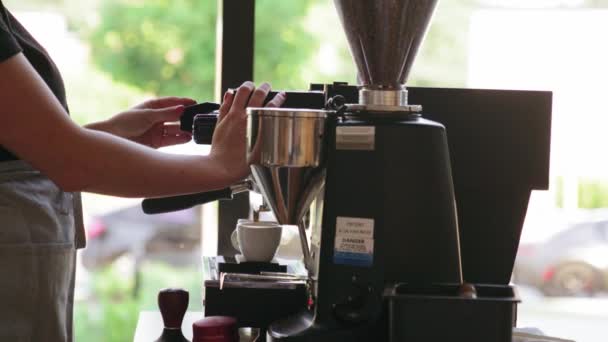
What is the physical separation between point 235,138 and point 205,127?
13 cm

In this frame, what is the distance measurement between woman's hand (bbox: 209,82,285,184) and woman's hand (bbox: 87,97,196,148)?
17.4 inches

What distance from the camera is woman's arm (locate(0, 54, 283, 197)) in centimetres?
116

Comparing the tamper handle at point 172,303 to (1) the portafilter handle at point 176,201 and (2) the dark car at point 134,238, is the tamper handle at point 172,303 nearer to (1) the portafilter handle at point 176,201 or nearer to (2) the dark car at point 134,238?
(1) the portafilter handle at point 176,201

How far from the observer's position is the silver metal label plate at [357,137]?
1.15 meters

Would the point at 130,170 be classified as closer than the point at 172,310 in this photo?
Yes

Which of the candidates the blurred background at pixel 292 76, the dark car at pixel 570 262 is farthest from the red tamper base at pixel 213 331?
the dark car at pixel 570 262

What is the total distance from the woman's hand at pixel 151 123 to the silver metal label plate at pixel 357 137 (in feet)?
1.93

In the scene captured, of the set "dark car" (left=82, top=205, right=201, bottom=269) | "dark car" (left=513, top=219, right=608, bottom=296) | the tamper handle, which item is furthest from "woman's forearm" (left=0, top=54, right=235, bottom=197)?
"dark car" (left=513, top=219, right=608, bottom=296)

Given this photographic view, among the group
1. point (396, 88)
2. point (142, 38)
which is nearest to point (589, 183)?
point (142, 38)

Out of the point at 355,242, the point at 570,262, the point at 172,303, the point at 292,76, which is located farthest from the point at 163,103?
the point at 570,262

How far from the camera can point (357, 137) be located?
1.15 meters

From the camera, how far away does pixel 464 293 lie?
42.4 inches

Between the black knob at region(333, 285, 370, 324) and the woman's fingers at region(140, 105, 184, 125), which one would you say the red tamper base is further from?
the woman's fingers at region(140, 105, 184, 125)

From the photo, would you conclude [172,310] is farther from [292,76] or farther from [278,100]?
Result: [292,76]
